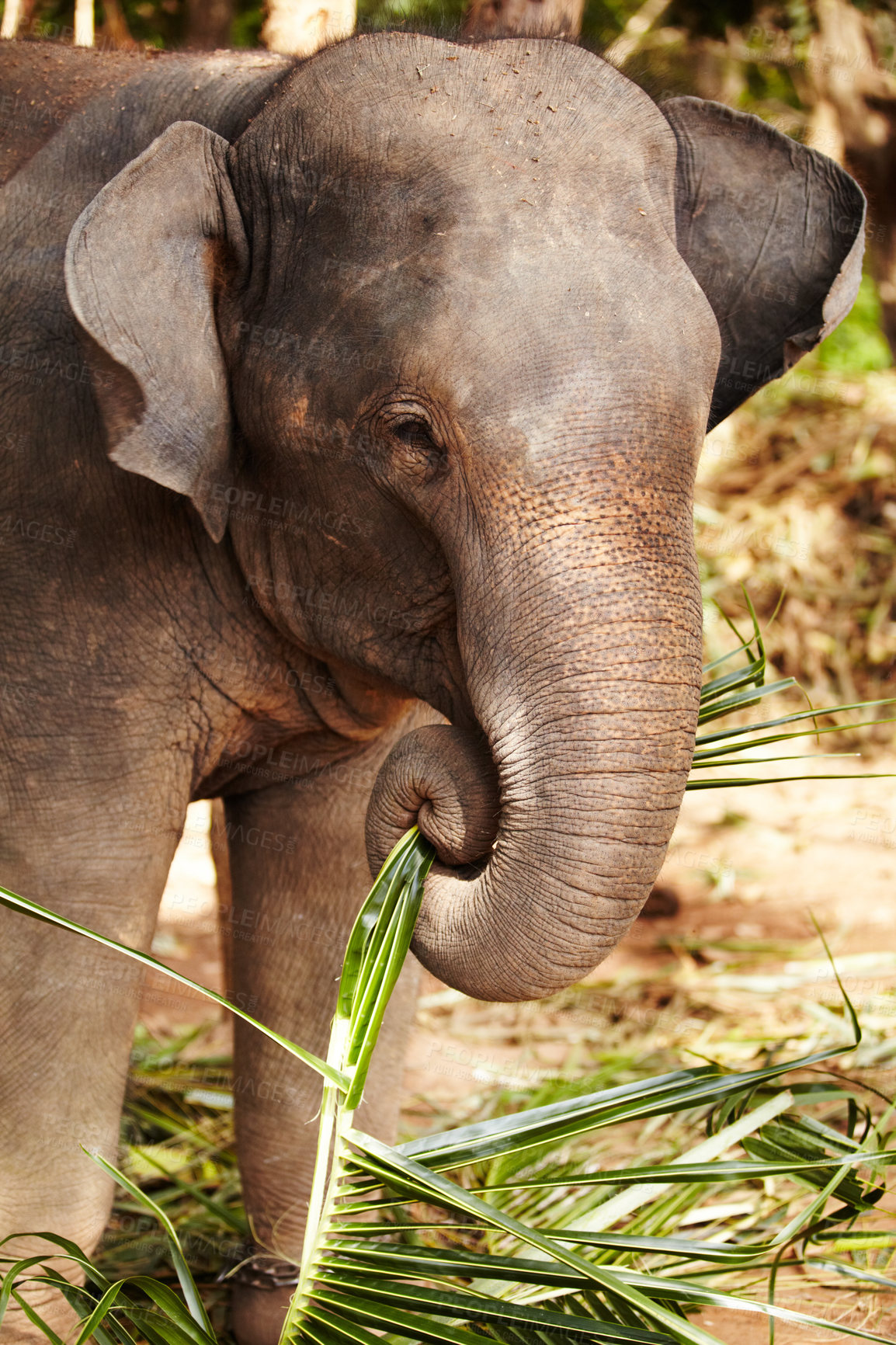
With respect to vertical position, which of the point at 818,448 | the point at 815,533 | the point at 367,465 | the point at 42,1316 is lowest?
the point at 815,533

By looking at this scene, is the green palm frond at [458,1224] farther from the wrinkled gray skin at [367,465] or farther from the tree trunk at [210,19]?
the tree trunk at [210,19]

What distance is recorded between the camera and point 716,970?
486 centimetres

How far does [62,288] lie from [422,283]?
689 mm

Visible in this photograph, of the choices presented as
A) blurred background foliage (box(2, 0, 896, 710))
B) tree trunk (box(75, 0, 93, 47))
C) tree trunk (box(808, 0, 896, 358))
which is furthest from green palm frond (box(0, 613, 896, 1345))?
tree trunk (box(808, 0, 896, 358))

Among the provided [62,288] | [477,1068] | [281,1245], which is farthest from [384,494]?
[477,1068]

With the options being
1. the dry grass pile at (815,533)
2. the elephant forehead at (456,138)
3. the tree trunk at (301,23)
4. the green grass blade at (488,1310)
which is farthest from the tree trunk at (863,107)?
the green grass blade at (488,1310)

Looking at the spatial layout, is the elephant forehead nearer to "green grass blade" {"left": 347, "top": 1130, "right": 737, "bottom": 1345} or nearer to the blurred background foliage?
"green grass blade" {"left": 347, "top": 1130, "right": 737, "bottom": 1345}

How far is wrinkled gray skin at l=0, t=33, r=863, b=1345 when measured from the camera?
6.15 feet

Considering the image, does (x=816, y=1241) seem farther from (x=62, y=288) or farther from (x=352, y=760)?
(x=62, y=288)

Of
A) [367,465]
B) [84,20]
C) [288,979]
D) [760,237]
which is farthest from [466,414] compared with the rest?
[84,20]

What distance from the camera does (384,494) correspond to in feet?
7.11

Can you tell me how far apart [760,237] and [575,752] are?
1.22 meters

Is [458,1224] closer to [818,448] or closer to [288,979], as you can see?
[288,979]

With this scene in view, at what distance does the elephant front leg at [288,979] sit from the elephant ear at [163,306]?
0.88 metres
